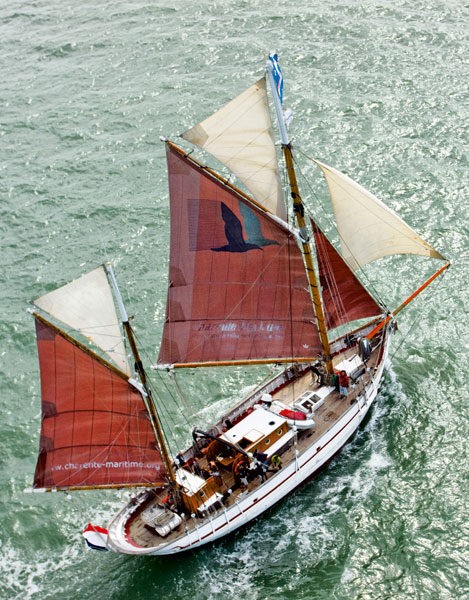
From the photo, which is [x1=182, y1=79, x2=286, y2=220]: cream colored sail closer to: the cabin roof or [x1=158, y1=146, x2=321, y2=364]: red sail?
[x1=158, y1=146, x2=321, y2=364]: red sail

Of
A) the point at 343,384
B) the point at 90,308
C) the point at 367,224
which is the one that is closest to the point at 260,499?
the point at 343,384

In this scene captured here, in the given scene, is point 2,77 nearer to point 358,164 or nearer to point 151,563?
point 358,164

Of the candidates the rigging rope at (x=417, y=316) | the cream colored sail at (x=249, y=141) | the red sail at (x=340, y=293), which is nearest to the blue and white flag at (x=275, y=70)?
the cream colored sail at (x=249, y=141)

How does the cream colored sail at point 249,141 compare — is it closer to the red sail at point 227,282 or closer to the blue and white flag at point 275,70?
the blue and white flag at point 275,70

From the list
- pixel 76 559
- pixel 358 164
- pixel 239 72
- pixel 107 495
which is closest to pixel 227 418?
pixel 107 495

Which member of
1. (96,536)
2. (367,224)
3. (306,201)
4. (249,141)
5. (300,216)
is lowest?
(96,536)

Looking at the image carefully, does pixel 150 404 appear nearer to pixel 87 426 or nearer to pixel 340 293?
pixel 87 426
